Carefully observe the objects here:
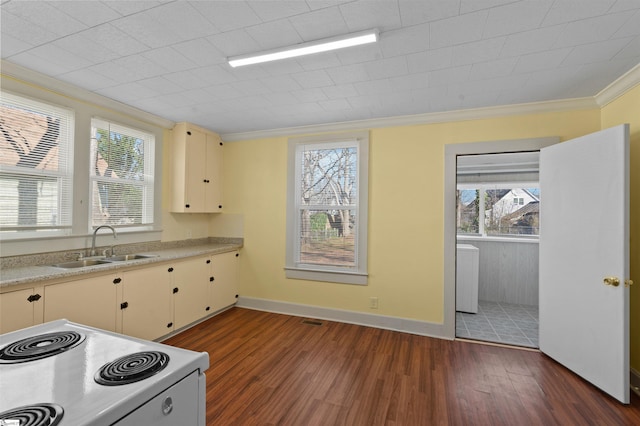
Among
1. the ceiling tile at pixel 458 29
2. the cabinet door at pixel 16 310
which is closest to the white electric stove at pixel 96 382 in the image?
the cabinet door at pixel 16 310

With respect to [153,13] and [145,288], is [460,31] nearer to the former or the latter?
[153,13]

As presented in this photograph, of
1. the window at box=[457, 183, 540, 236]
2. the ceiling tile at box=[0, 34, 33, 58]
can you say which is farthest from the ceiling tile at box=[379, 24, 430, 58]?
the window at box=[457, 183, 540, 236]

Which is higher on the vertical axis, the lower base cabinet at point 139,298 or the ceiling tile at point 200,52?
the ceiling tile at point 200,52

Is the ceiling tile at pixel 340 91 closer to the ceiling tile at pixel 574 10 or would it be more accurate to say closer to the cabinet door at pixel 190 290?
the ceiling tile at pixel 574 10

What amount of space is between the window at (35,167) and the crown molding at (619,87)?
5.04 metres

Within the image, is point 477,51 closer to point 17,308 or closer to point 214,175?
point 214,175

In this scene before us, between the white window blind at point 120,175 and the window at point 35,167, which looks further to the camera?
the white window blind at point 120,175

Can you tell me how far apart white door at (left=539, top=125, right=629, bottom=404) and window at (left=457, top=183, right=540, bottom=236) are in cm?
245

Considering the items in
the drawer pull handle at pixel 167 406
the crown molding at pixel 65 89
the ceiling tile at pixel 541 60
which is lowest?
the drawer pull handle at pixel 167 406

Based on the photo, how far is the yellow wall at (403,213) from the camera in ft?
10.7

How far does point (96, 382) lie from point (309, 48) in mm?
2128

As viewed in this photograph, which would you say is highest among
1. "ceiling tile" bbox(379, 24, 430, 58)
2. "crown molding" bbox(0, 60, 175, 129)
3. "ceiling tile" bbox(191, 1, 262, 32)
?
"ceiling tile" bbox(379, 24, 430, 58)

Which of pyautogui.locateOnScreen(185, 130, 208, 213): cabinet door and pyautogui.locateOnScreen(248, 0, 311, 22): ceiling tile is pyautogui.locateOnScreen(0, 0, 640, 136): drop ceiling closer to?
pyautogui.locateOnScreen(248, 0, 311, 22): ceiling tile

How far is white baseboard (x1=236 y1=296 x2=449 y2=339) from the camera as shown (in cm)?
346
